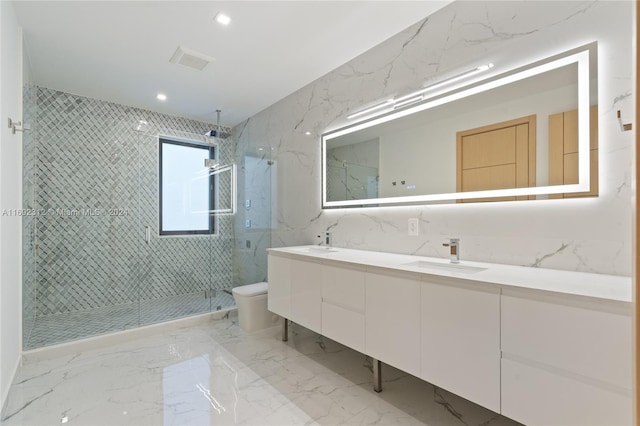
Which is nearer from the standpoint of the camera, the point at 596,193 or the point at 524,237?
the point at 596,193

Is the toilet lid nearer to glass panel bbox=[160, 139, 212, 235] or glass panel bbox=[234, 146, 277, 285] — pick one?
glass panel bbox=[234, 146, 277, 285]

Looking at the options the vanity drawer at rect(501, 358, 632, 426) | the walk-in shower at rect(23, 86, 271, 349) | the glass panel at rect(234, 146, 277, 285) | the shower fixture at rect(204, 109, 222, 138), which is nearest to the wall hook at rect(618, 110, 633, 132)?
the vanity drawer at rect(501, 358, 632, 426)

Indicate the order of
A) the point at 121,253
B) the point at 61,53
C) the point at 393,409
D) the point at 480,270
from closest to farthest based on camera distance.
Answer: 1. the point at 480,270
2. the point at 393,409
3. the point at 61,53
4. the point at 121,253

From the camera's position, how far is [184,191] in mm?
3721

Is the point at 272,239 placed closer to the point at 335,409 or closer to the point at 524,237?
the point at 335,409

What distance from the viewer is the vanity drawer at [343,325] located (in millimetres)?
1820

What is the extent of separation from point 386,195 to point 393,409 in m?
1.41

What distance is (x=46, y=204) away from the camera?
312cm

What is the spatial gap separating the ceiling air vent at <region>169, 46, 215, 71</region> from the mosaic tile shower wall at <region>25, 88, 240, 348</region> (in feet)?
4.61

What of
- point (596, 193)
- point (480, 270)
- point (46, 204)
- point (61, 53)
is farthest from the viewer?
point (46, 204)

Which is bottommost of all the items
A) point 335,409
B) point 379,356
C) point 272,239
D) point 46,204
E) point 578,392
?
point 335,409

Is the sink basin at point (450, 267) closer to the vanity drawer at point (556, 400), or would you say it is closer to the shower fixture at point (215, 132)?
the vanity drawer at point (556, 400)

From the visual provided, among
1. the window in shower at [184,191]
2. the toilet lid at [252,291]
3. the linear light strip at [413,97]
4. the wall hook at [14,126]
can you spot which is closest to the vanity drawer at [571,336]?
the linear light strip at [413,97]

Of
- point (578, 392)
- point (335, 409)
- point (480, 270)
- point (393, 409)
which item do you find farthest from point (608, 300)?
point (335, 409)
